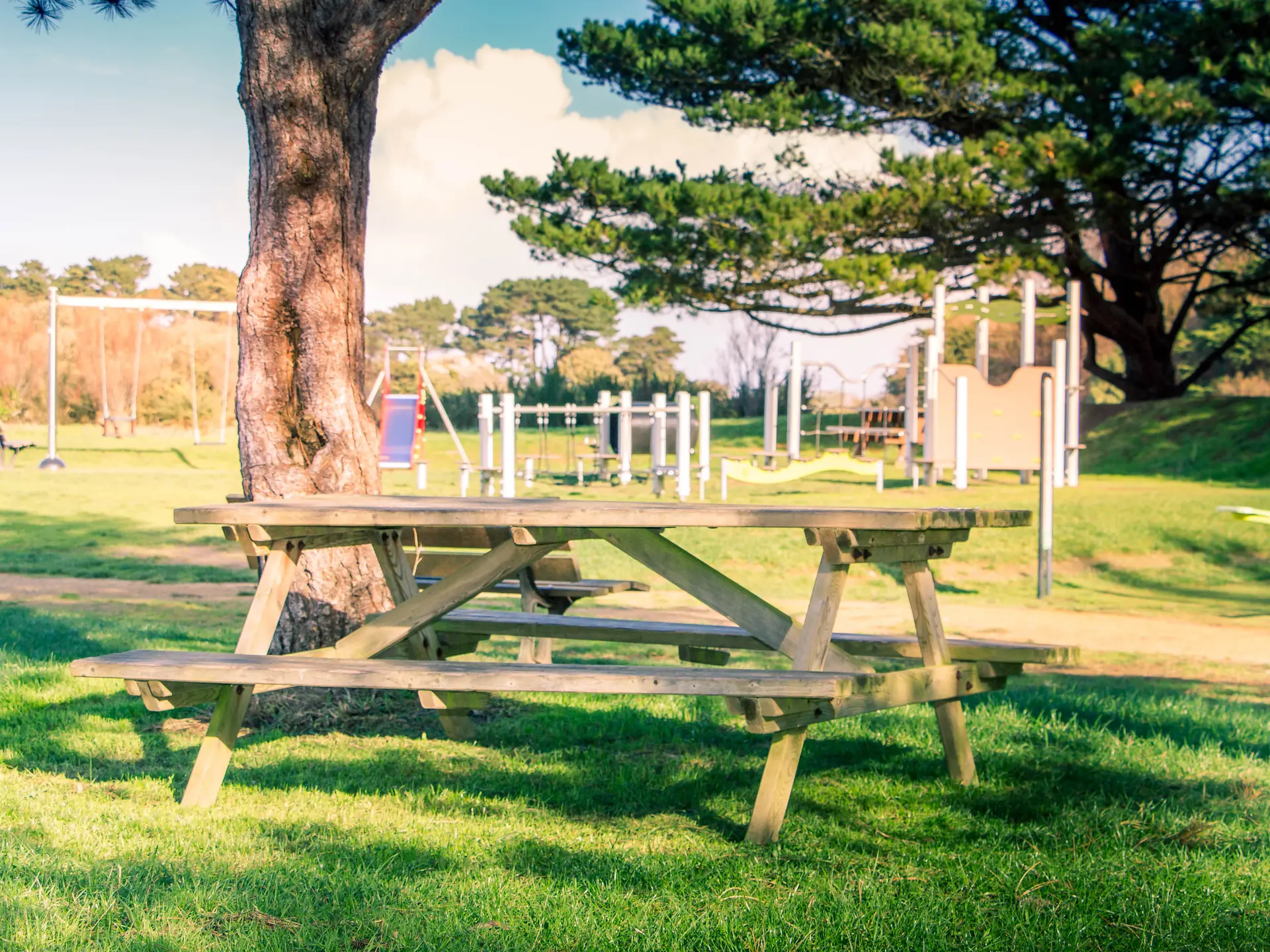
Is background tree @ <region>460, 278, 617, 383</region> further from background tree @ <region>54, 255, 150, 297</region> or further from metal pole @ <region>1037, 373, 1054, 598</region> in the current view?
metal pole @ <region>1037, 373, 1054, 598</region>

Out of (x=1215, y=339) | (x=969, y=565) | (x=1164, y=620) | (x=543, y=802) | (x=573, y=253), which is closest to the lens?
(x=543, y=802)

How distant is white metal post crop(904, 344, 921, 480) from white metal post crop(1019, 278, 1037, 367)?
147 centimetres

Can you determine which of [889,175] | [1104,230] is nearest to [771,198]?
[889,175]

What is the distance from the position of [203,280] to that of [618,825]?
56964mm

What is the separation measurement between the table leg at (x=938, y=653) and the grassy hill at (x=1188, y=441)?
51.8 ft

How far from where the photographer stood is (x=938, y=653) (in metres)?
3.64

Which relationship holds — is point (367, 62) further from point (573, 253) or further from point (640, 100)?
point (640, 100)

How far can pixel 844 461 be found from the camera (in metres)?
16.0

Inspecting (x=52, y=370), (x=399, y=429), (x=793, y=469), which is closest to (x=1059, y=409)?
(x=793, y=469)

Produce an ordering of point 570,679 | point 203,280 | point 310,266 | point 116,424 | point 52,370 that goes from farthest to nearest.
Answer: point 203,280
point 116,424
point 52,370
point 310,266
point 570,679

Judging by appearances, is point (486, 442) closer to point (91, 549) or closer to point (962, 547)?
point (91, 549)

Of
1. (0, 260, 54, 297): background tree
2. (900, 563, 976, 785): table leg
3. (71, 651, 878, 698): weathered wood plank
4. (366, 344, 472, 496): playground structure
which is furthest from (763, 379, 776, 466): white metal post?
(0, 260, 54, 297): background tree

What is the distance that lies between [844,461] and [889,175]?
514 cm

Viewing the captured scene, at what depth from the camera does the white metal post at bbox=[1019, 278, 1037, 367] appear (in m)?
15.0
